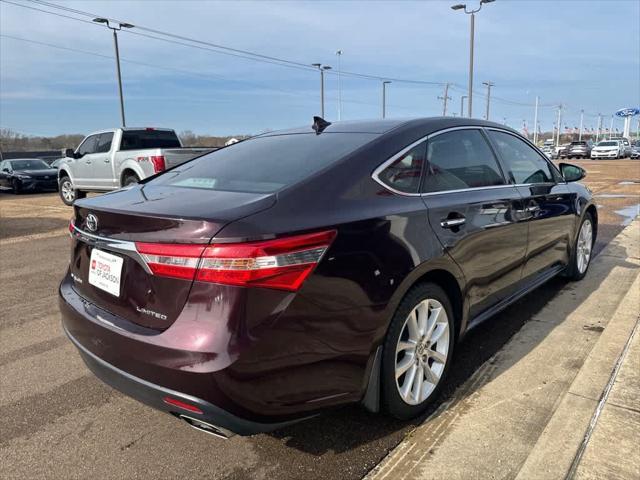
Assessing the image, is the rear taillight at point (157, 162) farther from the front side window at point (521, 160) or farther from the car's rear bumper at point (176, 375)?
the car's rear bumper at point (176, 375)

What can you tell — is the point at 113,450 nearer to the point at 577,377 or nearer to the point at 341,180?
the point at 341,180

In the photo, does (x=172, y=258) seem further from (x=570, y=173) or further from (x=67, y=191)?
(x=67, y=191)

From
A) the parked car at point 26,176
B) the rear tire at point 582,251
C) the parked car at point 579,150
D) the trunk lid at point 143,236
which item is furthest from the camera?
the parked car at point 579,150

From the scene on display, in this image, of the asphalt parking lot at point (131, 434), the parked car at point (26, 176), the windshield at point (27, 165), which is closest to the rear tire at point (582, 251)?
the asphalt parking lot at point (131, 434)

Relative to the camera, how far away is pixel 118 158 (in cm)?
1159

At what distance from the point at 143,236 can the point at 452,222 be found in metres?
1.67

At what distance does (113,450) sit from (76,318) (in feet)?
2.31

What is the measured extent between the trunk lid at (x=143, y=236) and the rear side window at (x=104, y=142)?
1049 cm

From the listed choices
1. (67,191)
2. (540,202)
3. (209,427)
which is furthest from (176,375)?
(67,191)

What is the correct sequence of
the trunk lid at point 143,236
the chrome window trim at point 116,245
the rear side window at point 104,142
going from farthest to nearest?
the rear side window at point 104,142, the chrome window trim at point 116,245, the trunk lid at point 143,236

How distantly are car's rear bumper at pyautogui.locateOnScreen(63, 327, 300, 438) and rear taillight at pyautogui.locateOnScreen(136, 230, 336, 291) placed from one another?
48 centimetres

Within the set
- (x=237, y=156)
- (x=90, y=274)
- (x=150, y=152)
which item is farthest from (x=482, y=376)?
(x=150, y=152)

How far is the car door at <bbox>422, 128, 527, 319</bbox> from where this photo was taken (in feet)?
9.58

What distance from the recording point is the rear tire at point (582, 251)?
5.11 m
